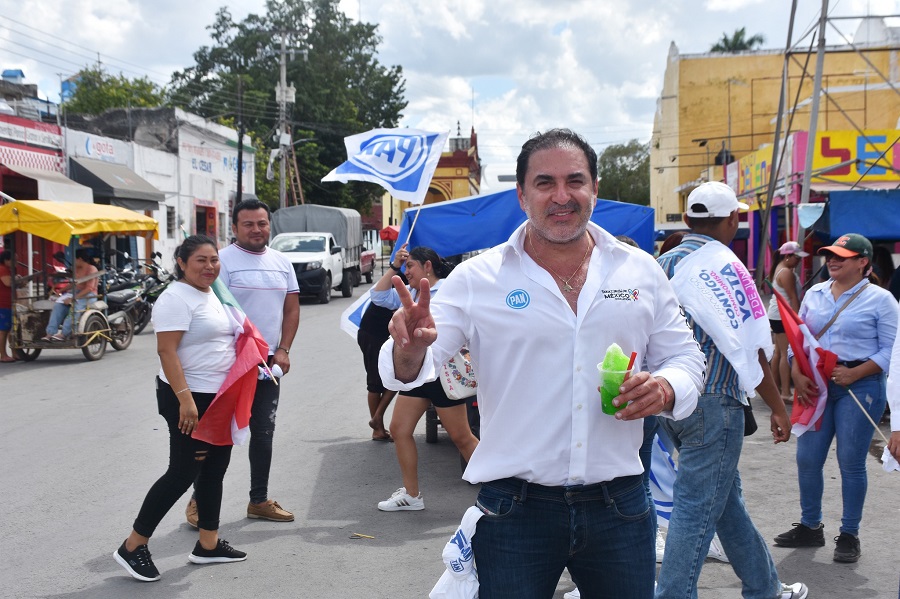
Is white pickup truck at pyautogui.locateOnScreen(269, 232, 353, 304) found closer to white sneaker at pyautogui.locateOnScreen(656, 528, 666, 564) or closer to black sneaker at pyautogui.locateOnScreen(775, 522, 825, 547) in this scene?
white sneaker at pyautogui.locateOnScreen(656, 528, 666, 564)

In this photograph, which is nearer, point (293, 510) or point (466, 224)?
point (293, 510)

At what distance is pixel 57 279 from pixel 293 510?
9570 mm

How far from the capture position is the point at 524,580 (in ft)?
8.37

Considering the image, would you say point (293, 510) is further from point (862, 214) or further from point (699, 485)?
point (862, 214)

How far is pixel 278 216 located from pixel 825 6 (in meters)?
21.6

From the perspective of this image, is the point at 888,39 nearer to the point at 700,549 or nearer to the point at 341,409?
the point at 341,409

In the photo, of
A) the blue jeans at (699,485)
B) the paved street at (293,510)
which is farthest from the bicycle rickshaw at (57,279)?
the blue jeans at (699,485)

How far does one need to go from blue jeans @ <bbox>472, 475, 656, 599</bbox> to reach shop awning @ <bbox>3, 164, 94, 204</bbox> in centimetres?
2033

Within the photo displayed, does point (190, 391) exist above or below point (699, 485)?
above

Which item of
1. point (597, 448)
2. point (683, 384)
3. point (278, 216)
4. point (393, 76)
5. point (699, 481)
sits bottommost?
point (699, 481)

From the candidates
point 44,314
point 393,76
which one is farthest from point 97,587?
point 393,76

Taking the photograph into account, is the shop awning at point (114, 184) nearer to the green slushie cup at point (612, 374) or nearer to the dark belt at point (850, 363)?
the dark belt at point (850, 363)

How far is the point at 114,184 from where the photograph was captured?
80.6 ft

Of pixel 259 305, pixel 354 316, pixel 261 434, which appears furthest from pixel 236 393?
pixel 354 316
